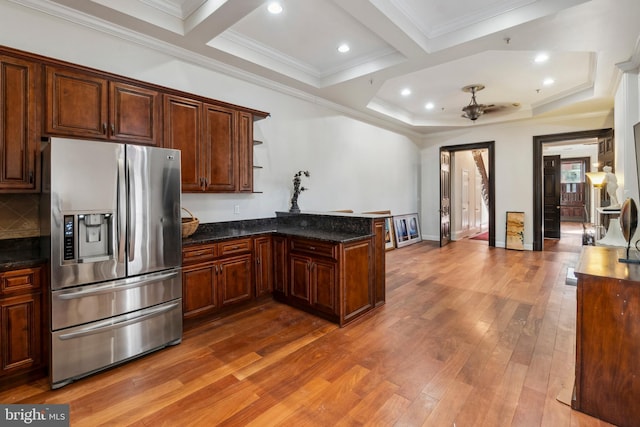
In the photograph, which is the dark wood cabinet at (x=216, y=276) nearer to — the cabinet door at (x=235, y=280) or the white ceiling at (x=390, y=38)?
the cabinet door at (x=235, y=280)

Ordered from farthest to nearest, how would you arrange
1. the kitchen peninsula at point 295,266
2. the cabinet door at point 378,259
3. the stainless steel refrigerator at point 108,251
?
the cabinet door at point 378,259 < the kitchen peninsula at point 295,266 < the stainless steel refrigerator at point 108,251

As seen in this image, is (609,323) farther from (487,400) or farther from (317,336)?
(317,336)

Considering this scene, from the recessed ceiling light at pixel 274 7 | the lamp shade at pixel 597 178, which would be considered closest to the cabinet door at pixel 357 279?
the recessed ceiling light at pixel 274 7

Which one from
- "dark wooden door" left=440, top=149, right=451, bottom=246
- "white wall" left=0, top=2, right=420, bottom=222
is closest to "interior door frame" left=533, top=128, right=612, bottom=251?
"dark wooden door" left=440, top=149, right=451, bottom=246

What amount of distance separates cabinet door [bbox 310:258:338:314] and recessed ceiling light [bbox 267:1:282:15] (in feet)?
8.17

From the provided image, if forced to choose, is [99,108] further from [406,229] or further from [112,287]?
[406,229]

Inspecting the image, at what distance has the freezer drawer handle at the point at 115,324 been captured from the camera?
2.18 metres

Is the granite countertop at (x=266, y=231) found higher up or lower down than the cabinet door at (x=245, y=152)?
lower down

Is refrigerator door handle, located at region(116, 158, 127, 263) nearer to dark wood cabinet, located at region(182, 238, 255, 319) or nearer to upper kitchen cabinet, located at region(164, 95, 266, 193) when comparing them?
dark wood cabinet, located at region(182, 238, 255, 319)

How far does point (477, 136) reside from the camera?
24.1 feet

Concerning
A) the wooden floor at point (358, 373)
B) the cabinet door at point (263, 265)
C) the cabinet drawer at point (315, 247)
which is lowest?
the wooden floor at point (358, 373)

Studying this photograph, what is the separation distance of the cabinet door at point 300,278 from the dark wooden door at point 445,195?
16.6 feet

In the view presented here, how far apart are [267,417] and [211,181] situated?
7.69ft

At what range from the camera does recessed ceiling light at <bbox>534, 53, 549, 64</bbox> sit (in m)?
3.86
